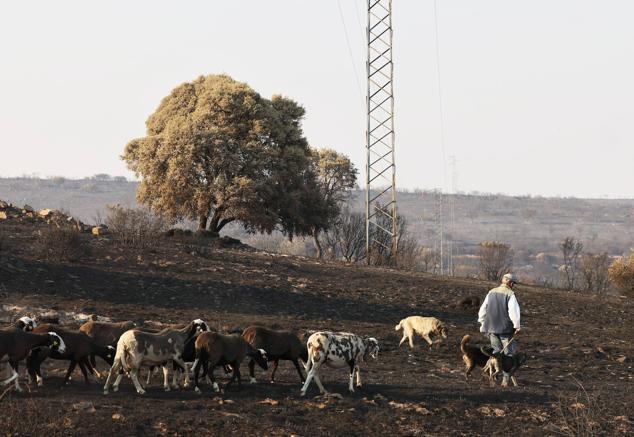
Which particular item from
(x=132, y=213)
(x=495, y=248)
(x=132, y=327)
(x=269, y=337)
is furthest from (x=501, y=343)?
(x=495, y=248)

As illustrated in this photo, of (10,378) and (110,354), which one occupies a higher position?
(110,354)

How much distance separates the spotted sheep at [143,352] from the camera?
47.3ft

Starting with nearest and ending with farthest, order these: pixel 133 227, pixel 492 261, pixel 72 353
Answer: pixel 72 353 < pixel 133 227 < pixel 492 261

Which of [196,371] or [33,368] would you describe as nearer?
[33,368]

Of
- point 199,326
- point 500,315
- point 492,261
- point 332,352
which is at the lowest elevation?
point 332,352

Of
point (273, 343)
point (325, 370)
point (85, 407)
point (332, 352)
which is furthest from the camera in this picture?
point (325, 370)

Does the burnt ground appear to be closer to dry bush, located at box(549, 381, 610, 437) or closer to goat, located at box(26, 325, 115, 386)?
dry bush, located at box(549, 381, 610, 437)

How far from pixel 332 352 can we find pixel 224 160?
27.7 m

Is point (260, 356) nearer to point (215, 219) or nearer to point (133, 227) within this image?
point (133, 227)

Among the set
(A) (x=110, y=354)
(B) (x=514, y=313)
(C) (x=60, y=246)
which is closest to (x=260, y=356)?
(A) (x=110, y=354)

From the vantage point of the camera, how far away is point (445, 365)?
2020 centimetres

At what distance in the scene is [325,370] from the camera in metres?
18.5

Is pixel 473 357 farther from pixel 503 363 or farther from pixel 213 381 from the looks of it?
pixel 213 381

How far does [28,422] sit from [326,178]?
49923mm
